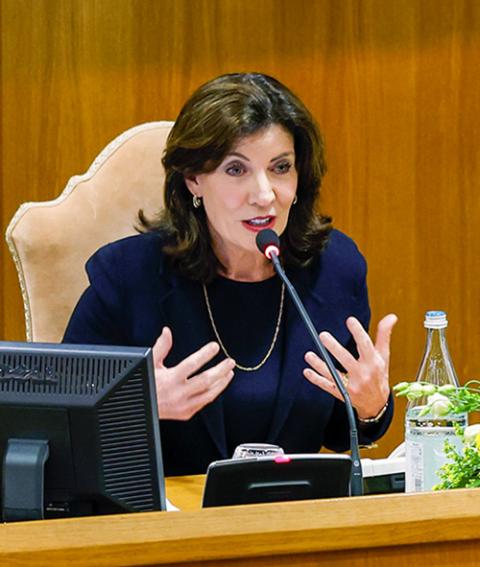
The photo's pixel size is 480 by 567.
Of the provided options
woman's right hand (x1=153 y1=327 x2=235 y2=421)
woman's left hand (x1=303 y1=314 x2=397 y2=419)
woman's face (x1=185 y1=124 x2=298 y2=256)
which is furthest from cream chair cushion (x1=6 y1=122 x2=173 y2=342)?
woman's left hand (x1=303 y1=314 x2=397 y2=419)

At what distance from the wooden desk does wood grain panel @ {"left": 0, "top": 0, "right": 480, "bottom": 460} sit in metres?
1.88

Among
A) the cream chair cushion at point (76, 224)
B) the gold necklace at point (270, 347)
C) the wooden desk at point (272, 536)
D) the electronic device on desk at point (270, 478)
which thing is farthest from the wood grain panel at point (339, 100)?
the wooden desk at point (272, 536)

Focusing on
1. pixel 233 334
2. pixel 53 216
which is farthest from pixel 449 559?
pixel 53 216

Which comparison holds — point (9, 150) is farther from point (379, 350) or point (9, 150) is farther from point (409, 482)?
point (409, 482)

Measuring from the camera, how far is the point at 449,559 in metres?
1.09

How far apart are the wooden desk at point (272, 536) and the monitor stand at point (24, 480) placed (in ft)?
0.61

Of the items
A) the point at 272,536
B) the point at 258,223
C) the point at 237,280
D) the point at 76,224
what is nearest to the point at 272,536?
the point at 272,536

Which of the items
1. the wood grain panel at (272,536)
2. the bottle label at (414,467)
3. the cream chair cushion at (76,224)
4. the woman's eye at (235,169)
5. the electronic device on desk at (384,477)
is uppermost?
the woman's eye at (235,169)

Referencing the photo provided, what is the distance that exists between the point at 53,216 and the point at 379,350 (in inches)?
27.8

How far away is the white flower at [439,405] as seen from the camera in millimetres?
1383

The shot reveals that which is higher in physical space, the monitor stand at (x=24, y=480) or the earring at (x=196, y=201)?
the earring at (x=196, y=201)

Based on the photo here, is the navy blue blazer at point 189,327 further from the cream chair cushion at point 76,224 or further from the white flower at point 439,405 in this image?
the white flower at point 439,405

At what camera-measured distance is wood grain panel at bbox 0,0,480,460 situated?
286cm

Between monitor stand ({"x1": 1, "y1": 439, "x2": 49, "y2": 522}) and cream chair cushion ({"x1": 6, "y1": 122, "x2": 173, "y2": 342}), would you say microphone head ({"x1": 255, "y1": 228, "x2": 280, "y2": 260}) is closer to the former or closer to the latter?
cream chair cushion ({"x1": 6, "y1": 122, "x2": 173, "y2": 342})
